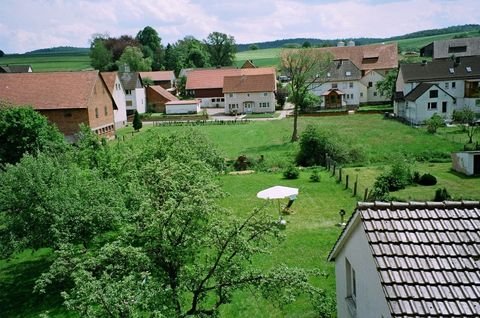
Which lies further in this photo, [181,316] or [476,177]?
[476,177]

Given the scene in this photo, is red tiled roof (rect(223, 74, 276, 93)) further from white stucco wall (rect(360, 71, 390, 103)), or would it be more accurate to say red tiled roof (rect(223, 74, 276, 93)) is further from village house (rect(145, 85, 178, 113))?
white stucco wall (rect(360, 71, 390, 103))

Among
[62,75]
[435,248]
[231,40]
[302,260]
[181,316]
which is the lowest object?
[302,260]

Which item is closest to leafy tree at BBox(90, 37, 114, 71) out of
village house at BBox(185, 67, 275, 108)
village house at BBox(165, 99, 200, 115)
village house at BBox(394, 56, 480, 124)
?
village house at BBox(185, 67, 275, 108)

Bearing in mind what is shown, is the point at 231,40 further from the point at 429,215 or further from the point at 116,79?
the point at 429,215

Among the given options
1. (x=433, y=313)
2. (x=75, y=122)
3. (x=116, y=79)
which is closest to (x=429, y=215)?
(x=433, y=313)

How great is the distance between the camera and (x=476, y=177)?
99.3 feet

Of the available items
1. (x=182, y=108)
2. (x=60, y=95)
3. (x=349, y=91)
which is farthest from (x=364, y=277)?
(x=182, y=108)

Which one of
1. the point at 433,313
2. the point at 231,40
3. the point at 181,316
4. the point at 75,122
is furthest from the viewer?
the point at 231,40

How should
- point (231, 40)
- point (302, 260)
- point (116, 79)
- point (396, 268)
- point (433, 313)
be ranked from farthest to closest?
point (231, 40) → point (116, 79) → point (302, 260) → point (396, 268) → point (433, 313)

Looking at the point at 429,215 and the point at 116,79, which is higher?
the point at 116,79

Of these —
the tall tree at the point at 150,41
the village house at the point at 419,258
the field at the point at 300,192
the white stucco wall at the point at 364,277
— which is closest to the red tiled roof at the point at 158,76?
the tall tree at the point at 150,41

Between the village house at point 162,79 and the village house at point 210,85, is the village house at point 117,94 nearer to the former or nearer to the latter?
the village house at point 210,85

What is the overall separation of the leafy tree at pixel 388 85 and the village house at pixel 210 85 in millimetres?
19745

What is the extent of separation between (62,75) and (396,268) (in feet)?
150
